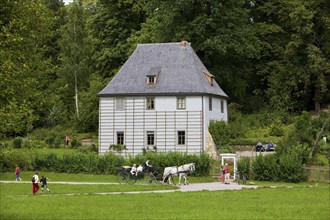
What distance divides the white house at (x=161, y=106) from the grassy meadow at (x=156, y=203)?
1679 centimetres

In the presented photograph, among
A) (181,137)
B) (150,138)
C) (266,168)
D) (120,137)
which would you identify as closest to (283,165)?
(266,168)

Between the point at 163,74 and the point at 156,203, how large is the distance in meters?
29.6

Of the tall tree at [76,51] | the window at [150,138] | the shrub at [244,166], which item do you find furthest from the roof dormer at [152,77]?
the tall tree at [76,51]

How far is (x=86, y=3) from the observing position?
322 ft

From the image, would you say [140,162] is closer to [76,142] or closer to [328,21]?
[76,142]

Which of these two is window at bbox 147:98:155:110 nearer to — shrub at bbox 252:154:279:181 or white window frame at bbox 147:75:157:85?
white window frame at bbox 147:75:157:85

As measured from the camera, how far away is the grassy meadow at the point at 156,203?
2159 centimetres

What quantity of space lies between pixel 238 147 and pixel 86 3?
53796mm

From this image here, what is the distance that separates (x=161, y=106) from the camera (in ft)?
174

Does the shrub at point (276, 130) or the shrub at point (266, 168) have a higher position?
the shrub at point (276, 130)

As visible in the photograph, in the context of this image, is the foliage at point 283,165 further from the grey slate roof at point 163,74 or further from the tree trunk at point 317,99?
the tree trunk at point 317,99

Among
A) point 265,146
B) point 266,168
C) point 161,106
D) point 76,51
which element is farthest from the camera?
point 76,51

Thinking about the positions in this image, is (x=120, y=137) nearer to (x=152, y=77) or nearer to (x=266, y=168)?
(x=152, y=77)

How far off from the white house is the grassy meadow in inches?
661
